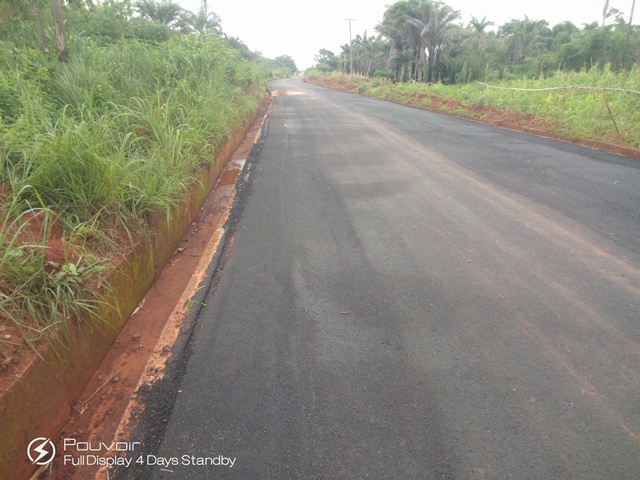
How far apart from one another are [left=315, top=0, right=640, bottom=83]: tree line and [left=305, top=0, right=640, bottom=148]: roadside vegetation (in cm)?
8

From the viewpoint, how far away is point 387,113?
47.9ft

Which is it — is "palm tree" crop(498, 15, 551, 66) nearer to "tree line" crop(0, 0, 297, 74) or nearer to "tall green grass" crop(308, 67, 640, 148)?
"tall green grass" crop(308, 67, 640, 148)

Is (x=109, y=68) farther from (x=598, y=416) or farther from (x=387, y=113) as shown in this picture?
(x=387, y=113)

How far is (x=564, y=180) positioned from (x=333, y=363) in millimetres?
5211

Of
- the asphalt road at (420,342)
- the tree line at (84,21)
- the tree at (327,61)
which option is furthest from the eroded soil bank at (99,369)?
the tree at (327,61)

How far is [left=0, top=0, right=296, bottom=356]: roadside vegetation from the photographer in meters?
2.28

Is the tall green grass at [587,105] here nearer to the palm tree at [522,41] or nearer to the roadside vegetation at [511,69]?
the roadside vegetation at [511,69]

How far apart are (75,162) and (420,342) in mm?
2968

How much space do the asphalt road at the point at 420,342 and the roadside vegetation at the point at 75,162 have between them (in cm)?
82

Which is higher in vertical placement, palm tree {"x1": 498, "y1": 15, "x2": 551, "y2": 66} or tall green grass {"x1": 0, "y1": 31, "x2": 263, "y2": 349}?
palm tree {"x1": 498, "y1": 15, "x2": 551, "y2": 66}

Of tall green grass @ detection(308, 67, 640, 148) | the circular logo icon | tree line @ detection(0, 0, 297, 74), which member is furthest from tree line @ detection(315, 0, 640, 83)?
the circular logo icon

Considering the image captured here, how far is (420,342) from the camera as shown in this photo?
103 inches

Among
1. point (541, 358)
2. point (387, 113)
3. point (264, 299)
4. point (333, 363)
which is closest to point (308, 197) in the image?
point (264, 299)

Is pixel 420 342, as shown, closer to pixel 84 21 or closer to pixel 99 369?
pixel 99 369
